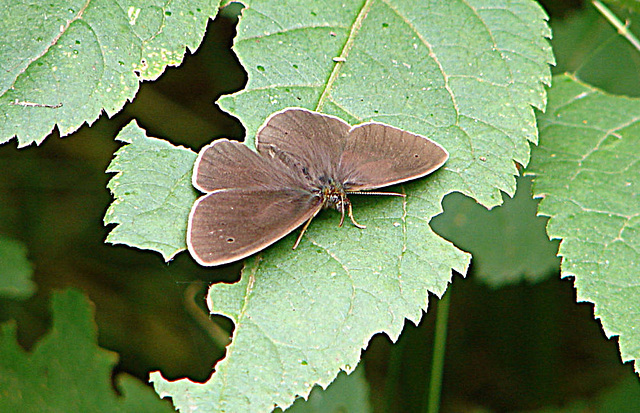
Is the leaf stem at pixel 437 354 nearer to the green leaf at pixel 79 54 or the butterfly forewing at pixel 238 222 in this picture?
the butterfly forewing at pixel 238 222

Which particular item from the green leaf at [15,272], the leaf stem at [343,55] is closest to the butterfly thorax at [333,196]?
the leaf stem at [343,55]

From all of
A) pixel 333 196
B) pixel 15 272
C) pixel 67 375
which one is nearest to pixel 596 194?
pixel 333 196

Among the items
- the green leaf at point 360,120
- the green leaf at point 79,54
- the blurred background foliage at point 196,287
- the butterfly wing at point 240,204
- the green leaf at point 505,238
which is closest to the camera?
the green leaf at point 360,120

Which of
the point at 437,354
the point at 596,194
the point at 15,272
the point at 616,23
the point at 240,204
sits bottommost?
the point at 15,272

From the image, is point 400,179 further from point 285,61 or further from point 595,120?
point 595,120

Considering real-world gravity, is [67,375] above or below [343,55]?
below

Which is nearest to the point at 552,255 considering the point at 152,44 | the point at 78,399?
the point at 152,44

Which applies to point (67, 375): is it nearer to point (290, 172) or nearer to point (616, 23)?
point (290, 172)
